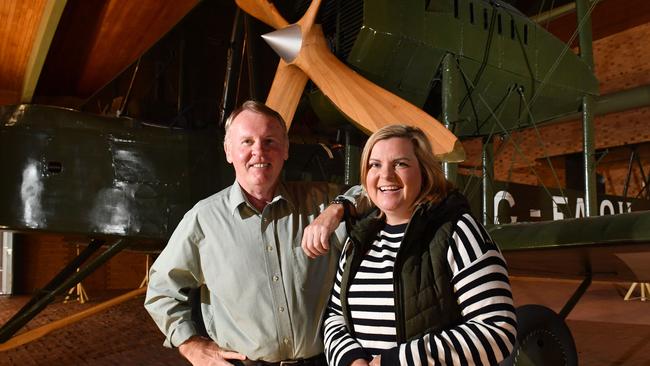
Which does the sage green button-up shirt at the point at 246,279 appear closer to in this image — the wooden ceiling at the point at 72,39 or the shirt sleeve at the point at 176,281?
the shirt sleeve at the point at 176,281

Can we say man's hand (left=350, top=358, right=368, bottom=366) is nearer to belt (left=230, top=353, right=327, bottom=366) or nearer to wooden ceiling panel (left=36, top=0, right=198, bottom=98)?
belt (left=230, top=353, right=327, bottom=366)

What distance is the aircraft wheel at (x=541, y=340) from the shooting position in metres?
3.12

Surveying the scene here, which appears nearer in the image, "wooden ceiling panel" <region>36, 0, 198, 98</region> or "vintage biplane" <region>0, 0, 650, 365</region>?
"vintage biplane" <region>0, 0, 650, 365</region>

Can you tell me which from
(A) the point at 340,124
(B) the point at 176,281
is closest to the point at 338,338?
(B) the point at 176,281

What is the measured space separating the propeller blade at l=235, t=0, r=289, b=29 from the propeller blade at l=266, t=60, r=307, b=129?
17.0 inches

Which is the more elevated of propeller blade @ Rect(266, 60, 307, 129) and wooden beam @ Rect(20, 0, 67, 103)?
wooden beam @ Rect(20, 0, 67, 103)

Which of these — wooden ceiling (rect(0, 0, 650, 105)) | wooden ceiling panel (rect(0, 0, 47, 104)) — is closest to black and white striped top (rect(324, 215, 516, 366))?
wooden ceiling (rect(0, 0, 650, 105))

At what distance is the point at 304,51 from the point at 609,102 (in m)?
8.51

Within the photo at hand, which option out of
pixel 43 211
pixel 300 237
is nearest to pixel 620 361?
pixel 300 237

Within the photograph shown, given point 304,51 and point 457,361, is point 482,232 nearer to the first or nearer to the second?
point 457,361

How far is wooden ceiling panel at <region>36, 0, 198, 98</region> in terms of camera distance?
601cm

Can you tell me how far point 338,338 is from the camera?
3.94ft

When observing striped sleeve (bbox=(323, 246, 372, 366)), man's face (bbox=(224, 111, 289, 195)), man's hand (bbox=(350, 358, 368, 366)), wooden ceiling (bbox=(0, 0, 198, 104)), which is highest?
wooden ceiling (bbox=(0, 0, 198, 104))

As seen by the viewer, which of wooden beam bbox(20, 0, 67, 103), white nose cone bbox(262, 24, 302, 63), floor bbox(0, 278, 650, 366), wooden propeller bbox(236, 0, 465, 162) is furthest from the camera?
wooden beam bbox(20, 0, 67, 103)
